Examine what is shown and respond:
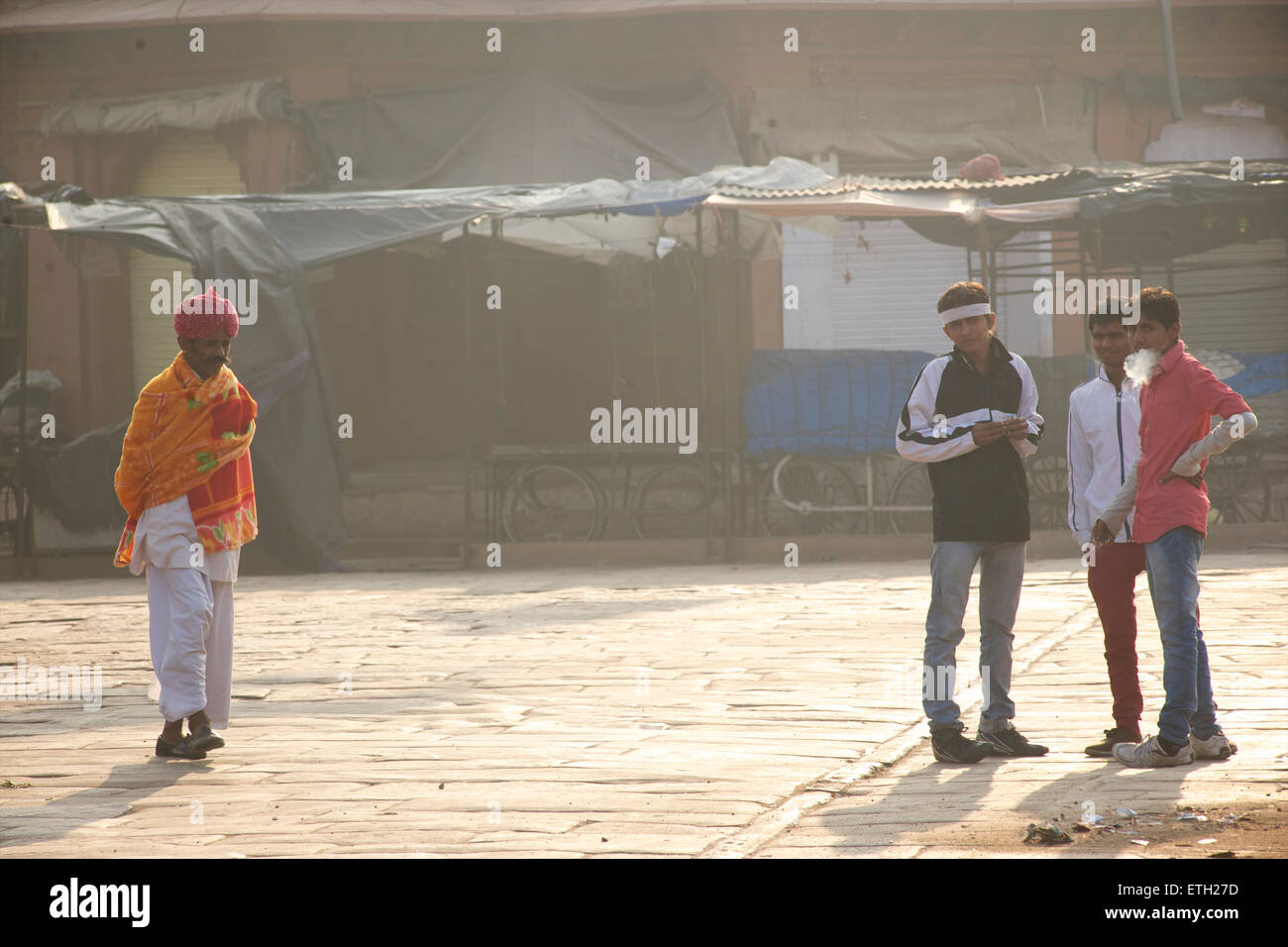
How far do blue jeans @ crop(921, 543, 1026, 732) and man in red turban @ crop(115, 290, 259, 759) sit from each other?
278 cm

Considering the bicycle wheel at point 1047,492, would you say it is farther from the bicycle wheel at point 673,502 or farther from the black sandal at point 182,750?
the black sandal at point 182,750

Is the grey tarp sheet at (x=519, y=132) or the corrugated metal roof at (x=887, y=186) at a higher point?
the grey tarp sheet at (x=519, y=132)

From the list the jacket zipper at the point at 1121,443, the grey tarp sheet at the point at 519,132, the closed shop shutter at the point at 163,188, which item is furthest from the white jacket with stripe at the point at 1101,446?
the closed shop shutter at the point at 163,188

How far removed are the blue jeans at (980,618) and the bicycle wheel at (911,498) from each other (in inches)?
336

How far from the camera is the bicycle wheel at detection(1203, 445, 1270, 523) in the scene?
13891 millimetres

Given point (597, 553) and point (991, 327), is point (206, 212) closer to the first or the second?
point (597, 553)

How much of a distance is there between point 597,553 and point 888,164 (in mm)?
6846

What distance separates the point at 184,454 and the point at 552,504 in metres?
8.36

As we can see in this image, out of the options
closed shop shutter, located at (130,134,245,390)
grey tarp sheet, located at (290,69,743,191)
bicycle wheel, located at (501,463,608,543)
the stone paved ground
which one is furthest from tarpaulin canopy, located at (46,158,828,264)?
closed shop shutter, located at (130,134,245,390)

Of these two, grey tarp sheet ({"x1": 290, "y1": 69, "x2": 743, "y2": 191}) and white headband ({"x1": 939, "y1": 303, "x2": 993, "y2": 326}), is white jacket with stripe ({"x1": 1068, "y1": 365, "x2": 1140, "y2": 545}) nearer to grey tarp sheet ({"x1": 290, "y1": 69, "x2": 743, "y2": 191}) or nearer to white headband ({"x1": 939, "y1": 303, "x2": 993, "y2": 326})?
white headband ({"x1": 939, "y1": 303, "x2": 993, "y2": 326})

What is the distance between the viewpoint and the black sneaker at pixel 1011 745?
5.62 m

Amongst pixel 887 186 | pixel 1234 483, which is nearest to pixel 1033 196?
pixel 887 186

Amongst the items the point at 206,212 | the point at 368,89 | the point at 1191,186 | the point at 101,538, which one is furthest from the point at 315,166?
the point at 1191,186

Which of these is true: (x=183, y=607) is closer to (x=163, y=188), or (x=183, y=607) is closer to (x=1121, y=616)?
(x=1121, y=616)
